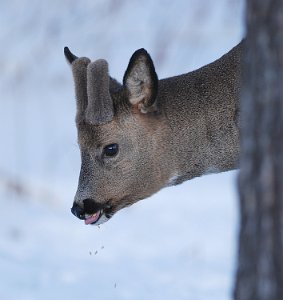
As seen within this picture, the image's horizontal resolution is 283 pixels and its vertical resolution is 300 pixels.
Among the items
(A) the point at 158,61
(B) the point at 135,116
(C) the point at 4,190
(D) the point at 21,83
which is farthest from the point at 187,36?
(B) the point at 135,116

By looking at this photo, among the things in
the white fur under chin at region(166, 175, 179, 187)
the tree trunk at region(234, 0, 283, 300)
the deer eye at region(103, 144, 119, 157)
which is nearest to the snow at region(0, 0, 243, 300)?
the white fur under chin at region(166, 175, 179, 187)

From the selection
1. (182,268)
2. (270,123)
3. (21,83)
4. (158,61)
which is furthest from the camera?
(21,83)

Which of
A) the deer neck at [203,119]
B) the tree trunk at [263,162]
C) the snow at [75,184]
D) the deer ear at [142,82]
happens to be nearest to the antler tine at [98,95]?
the deer ear at [142,82]

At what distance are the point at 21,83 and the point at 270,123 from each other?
11118 mm

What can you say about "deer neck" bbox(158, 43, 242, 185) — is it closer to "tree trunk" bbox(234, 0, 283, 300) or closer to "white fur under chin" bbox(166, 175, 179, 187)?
"white fur under chin" bbox(166, 175, 179, 187)

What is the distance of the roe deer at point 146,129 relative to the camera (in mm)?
6074

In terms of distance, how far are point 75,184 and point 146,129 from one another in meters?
5.54

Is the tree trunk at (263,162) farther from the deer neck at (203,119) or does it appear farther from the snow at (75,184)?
the snow at (75,184)

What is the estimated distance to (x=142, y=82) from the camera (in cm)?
614

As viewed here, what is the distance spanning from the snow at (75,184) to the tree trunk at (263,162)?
10.8ft

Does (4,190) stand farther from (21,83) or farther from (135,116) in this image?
(135,116)

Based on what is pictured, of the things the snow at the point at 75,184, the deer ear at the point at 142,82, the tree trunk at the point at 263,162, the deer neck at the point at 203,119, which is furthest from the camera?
the snow at the point at 75,184

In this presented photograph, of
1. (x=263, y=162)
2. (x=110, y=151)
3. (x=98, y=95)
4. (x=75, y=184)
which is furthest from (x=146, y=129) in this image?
(x=75, y=184)

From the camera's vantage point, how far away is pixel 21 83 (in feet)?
48.3
